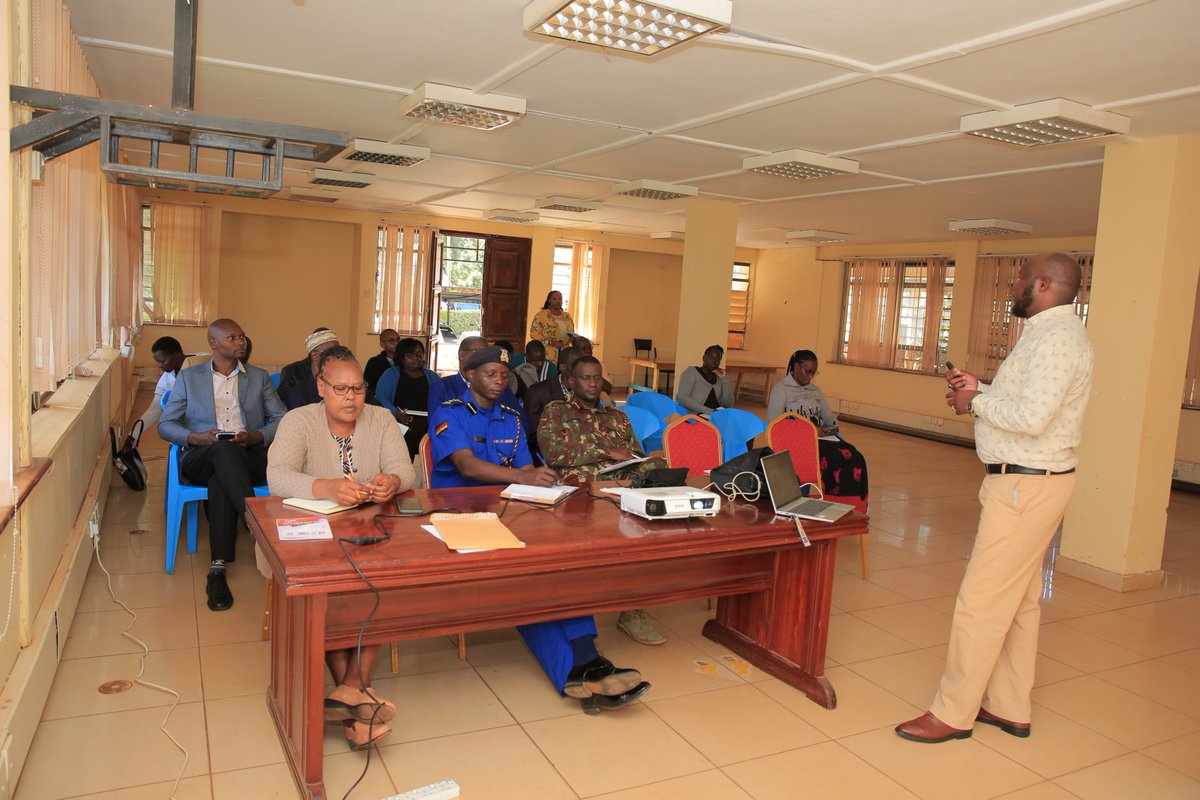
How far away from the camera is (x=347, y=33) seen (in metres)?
3.98

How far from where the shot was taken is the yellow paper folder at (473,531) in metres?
2.55

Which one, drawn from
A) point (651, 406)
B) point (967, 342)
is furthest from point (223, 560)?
point (967, 342)

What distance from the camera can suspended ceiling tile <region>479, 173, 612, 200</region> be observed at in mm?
8047

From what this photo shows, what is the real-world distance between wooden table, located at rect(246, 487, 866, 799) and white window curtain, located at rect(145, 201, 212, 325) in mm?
9711

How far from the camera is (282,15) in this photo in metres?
3.76

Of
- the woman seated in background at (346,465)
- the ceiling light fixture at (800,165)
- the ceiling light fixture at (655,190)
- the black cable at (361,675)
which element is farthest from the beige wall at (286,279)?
the black cable at (361,675)

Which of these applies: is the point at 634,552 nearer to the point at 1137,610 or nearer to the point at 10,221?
the point at 10,221

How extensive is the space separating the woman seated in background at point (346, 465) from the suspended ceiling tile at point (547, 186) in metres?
5.06

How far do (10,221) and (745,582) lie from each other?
9.46 feet

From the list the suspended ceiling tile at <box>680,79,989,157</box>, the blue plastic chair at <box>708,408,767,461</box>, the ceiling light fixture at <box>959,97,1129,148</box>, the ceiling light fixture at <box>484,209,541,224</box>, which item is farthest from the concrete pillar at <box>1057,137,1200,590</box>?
the ceiling light fixture at <box>484,209,541,224</box>

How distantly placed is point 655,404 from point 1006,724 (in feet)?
11.2

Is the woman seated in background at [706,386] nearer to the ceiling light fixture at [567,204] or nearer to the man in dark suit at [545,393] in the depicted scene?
the man in dark suit at [545,393]

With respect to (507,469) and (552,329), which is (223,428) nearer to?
(507,469)

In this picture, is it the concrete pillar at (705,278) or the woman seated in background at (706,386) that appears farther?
the concrete pillar at (705,278)
